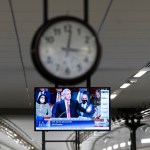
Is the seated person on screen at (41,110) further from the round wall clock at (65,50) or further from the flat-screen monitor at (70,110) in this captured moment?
the round wall clock at (65,50)

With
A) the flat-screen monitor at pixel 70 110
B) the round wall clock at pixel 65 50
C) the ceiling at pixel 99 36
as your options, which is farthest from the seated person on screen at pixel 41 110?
the round wall clock at pixel 65 50

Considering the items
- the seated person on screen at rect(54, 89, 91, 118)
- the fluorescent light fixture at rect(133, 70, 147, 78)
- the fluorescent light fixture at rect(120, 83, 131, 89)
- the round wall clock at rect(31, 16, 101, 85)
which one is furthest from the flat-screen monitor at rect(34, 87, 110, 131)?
the fluorescent light fixture at rect(120, 83, 131, 89)

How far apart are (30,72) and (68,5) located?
5890 mm

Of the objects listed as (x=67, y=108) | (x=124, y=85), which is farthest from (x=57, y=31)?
(x=124, y=85)

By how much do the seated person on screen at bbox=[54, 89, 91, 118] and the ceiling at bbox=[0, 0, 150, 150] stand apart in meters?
1.21

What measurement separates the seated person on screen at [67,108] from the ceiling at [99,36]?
1208 mm

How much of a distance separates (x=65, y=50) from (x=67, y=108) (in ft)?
16.4

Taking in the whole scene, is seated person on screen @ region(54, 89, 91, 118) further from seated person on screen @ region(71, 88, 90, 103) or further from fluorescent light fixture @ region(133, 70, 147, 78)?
fluorescent light fixture @ region(133, 70, 147, 78)

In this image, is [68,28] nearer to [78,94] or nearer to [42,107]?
[78,94]

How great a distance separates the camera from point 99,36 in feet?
30.1

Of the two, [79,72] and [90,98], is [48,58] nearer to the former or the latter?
[79,72]

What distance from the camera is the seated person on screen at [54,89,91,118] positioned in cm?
965

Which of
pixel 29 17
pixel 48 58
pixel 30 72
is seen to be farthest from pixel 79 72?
pixel 30 72

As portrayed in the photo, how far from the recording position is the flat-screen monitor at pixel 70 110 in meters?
9.70
